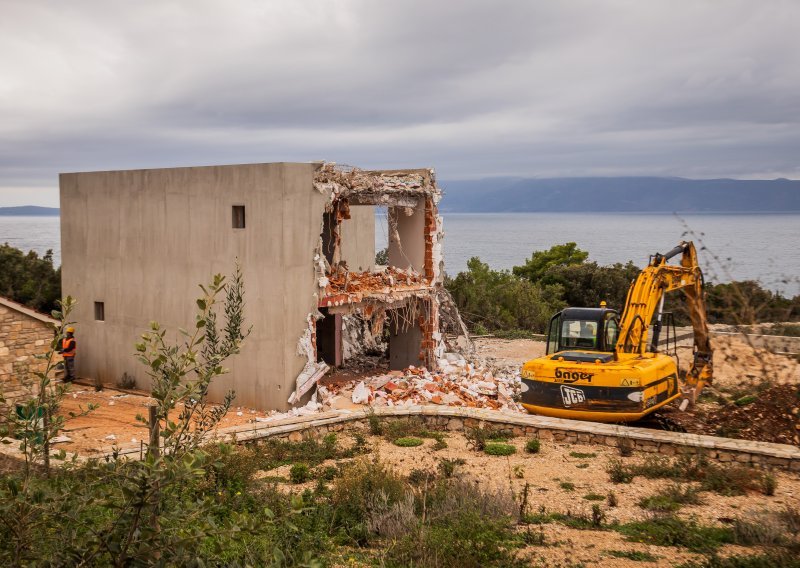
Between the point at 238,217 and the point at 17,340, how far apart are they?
6042mm

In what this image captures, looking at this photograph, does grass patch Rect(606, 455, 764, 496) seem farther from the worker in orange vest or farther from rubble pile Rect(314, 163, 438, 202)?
the worker in orange vest

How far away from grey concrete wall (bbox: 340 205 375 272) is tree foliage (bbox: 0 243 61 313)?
1353cm

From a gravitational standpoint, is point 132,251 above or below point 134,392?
above

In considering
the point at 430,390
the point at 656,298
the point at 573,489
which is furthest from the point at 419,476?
the point at 430,390

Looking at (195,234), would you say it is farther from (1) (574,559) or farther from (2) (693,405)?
(1) (574,559)

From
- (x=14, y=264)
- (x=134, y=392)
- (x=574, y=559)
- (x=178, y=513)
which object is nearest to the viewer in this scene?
(x=178, y=513)

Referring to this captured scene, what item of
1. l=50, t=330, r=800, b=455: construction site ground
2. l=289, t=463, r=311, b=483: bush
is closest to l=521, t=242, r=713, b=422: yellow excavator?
l=50, t=330, r=800, b=455: construction site ground

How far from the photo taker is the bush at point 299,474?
1147 centimetres

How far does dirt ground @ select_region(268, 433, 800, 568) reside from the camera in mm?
8109

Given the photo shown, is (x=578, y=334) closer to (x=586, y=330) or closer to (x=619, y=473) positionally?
(x=586, y=330)

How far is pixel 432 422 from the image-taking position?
15.7 m

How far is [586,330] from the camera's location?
16750mm

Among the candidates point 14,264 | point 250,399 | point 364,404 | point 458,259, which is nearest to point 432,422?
point 364,404

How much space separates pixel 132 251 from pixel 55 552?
61.3ft
